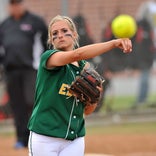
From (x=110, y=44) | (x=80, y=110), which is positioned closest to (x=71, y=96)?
(x=80, y=110)

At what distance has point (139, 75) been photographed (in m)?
12.6

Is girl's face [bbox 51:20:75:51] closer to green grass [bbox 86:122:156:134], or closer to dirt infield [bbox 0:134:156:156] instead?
dirt infield [bbox 0:134:156:156]

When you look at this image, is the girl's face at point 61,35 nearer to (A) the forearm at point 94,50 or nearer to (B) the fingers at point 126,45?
(A) the forearm at point 94,50

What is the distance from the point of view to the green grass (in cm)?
1152

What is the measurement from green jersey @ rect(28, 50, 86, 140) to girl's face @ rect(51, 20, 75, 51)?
13 centimetres

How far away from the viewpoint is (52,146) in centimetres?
544

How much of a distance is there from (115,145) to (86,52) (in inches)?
197

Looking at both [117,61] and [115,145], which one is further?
[117,61]

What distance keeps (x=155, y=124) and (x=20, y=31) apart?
3688 millimetres

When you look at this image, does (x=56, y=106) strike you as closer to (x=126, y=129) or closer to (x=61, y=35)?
(x=61, y=35)

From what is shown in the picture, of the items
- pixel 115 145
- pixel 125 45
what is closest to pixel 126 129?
pixel 115 145

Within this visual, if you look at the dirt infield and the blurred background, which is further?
the blurred background

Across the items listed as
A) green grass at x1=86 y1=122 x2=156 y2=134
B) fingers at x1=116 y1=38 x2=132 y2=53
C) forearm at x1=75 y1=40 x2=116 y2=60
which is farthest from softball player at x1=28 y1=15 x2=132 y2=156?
green grass at x1=86 y1=122 x2=156 y2=134

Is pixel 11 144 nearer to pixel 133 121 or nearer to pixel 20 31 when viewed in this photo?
pixel 20 31
